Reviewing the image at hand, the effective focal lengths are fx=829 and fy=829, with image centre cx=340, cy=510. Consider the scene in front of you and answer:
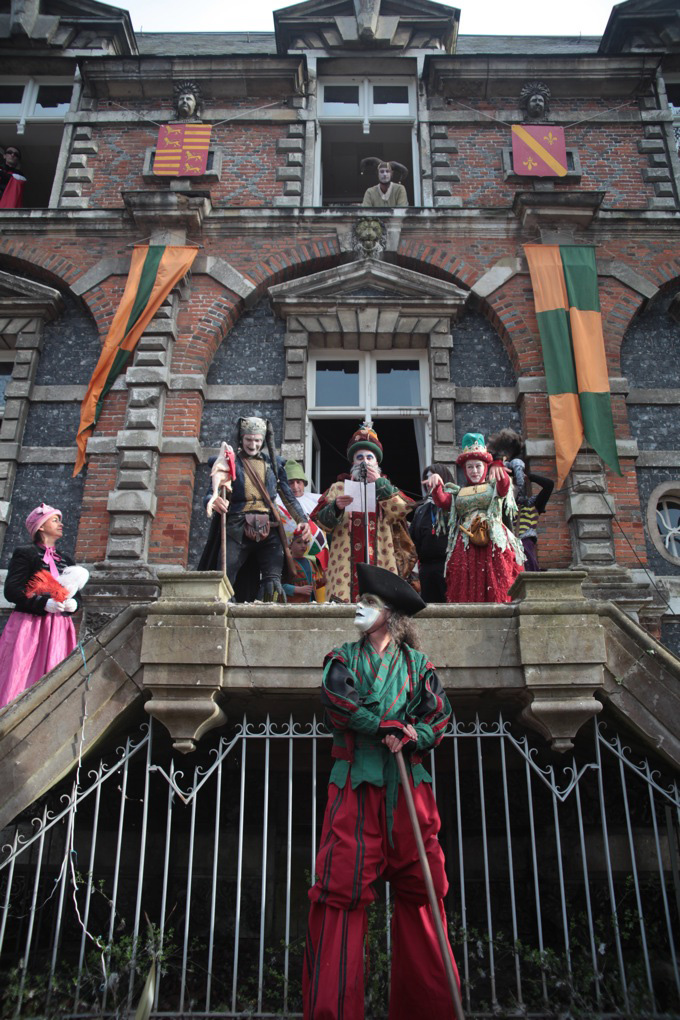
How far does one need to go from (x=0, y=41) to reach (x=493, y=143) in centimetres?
741

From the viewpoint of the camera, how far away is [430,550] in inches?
268

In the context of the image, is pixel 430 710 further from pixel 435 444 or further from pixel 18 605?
pixel 435 444

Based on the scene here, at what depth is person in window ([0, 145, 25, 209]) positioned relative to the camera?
38.5 ft

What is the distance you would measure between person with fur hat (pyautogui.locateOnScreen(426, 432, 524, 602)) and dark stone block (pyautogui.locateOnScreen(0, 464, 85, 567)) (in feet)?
15.9

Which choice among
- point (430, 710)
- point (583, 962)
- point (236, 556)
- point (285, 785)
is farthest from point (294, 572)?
point (583, 962)

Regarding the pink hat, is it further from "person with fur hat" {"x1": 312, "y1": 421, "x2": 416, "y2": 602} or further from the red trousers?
the red trousers

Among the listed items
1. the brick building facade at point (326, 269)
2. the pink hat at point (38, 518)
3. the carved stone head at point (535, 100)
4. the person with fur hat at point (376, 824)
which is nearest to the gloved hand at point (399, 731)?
the person with fur hat at point (376, 824)

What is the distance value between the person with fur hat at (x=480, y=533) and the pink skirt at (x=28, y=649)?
309cm

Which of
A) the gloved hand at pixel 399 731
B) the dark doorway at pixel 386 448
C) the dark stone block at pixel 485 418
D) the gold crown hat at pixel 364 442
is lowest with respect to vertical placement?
the gloved hand at pixel 399 731

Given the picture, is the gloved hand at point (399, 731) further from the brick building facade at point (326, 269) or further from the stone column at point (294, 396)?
the stone column at point (294, 396)

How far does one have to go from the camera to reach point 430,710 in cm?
413

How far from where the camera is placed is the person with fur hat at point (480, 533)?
5992 millimetres

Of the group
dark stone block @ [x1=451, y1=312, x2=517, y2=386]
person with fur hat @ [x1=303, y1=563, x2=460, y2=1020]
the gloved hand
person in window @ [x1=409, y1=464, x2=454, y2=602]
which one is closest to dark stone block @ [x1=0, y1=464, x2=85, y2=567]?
person in window @ [x1=409, y1=464, x2=454, y2=602]

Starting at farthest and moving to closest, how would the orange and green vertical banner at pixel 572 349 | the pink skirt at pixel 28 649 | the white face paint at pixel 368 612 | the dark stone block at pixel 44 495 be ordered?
the dark stone block at pixel 44 495
the orange and green vertical banner at pixel 572 349
the pink skirt at pixel 28 649
the white face paint at pixel 368 612
